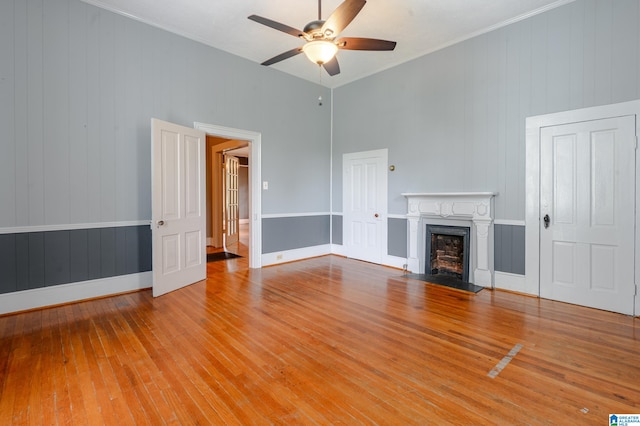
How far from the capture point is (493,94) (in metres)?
4.13

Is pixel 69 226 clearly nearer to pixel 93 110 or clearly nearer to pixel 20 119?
pixel 20 119

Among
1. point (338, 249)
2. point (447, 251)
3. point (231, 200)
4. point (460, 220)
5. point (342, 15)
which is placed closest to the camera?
point (342, 15)

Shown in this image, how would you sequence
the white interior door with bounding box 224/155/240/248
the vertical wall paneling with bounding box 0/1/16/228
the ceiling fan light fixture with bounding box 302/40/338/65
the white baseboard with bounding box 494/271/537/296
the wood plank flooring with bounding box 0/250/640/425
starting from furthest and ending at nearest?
the white interior door with bounding box 224/155/240/248, the white baseboard with bounding box 494/271/537/296, the vertical wall paneling with bounding box 0/1/16/228, the ceiling fan light fixture with bounding box 302/40/338/65, the wood plank flooring with bounding box 0/250/640/425

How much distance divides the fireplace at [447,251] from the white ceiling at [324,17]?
9.01 ft

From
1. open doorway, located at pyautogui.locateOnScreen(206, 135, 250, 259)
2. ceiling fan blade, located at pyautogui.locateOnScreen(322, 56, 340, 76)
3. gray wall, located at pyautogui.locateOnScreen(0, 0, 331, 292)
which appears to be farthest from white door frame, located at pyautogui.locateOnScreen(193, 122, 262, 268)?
ceiling fan blade, located at pyautogui.locateOnScreen(322, 56, 340, 76)

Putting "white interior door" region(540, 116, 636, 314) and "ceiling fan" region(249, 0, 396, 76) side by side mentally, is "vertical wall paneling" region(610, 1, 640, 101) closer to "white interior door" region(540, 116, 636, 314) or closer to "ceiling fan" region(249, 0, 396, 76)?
"white interior door" region(540, 116, 636, 314)

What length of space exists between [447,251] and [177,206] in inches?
155

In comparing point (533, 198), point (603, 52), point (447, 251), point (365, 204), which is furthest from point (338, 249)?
point (603, 52)

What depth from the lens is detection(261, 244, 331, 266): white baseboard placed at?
543 centimetres

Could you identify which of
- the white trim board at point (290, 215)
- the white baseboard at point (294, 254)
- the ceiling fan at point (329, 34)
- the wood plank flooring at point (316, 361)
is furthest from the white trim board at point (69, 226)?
the ceiling fan at point (329, 34)

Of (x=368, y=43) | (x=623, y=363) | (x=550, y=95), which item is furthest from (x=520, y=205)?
(x=368, y=43)

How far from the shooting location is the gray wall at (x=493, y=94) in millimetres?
3326

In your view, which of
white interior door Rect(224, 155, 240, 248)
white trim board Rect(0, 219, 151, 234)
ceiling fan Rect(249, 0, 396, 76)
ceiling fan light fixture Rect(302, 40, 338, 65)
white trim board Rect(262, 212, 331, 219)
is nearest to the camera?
ceiling fan Rect(249, 0, 396, 76)

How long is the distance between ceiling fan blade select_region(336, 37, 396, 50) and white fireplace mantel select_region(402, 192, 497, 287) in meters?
2.31
